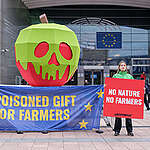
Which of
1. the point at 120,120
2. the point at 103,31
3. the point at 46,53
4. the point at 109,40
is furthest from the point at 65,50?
the point at 103,31

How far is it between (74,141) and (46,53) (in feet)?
7.88

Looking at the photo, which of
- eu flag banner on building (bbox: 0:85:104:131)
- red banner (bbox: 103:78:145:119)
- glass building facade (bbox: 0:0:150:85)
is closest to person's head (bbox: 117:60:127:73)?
red banner (bbox: 103:78:145:119)

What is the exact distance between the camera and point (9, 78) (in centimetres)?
1772

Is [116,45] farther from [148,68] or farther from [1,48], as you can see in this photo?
[1,48]

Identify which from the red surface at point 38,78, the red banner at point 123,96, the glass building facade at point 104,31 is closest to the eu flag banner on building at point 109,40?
the glass building facade at point 104,31

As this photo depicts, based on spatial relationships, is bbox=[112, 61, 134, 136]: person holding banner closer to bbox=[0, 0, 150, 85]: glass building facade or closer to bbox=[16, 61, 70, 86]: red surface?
bbox=[16, 61, 70, 86]: red surface

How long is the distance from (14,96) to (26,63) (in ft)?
3.09

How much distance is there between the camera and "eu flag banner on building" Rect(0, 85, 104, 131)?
618cm

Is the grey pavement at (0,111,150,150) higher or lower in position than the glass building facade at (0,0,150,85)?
lower

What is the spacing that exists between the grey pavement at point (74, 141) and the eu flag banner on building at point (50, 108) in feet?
0.68

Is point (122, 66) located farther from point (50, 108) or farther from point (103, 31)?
point (103, 31)

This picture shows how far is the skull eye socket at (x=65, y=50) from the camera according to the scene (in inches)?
260

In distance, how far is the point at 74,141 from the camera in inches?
210

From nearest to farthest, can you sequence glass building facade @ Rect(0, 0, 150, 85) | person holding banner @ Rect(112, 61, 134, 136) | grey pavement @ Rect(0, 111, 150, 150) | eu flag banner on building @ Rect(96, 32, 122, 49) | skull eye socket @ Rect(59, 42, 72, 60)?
1. grey pavement @ Rect(0, 111, 150, 150)
2. person holding banner @ Rect(112, 61, 134, 136)
3. skull eye socket @ Rect(59, 42, 72, 60)
4. eu flag banner on building @ Rect(96, 32, 122, 49)
5. glass building facade @ Rect(0, 0, 150, 85)
